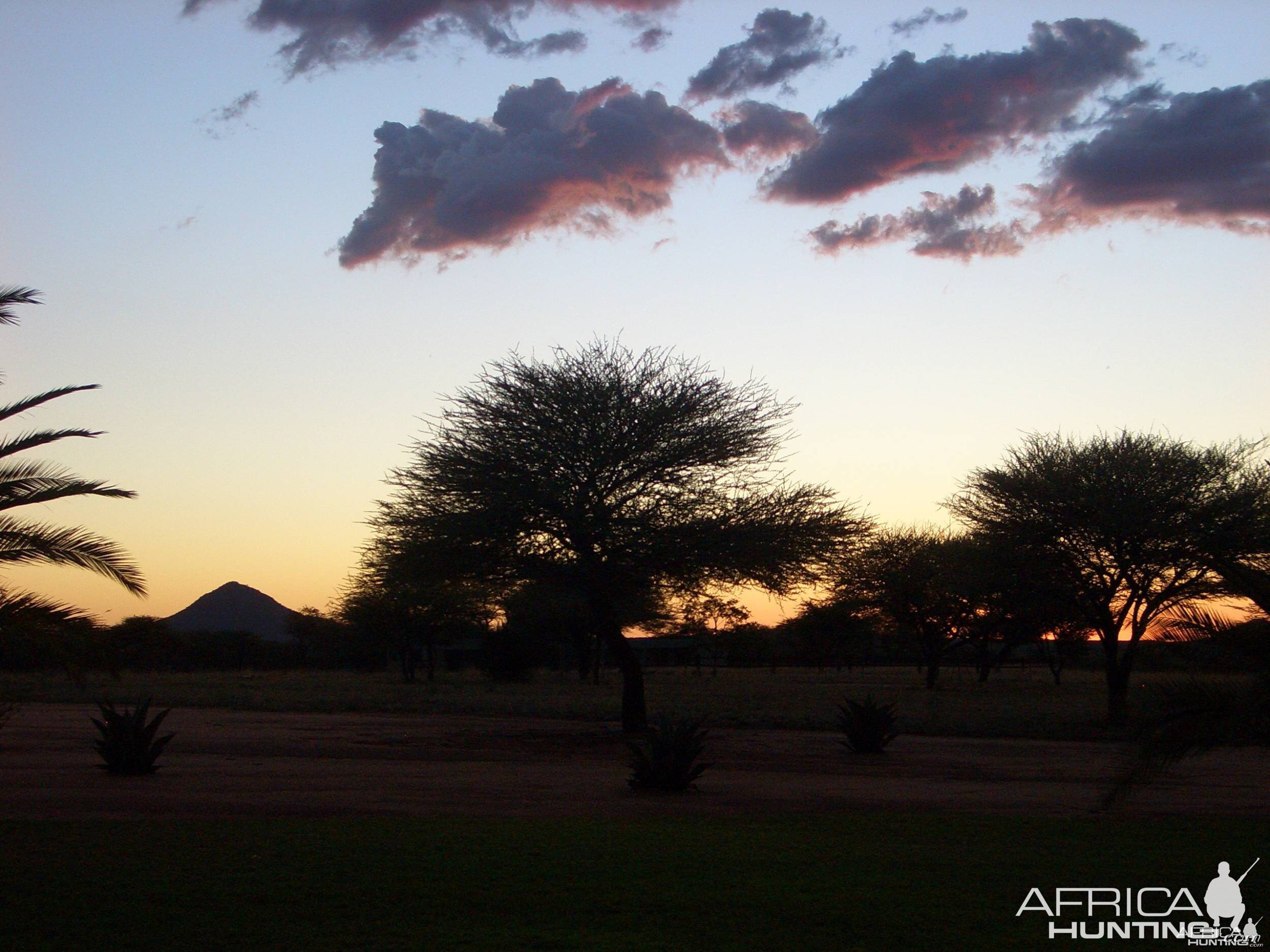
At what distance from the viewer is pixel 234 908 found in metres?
8.11

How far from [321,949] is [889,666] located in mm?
134250

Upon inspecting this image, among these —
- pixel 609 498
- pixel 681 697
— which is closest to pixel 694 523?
pixel 609 498

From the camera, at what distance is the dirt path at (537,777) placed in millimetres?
14008

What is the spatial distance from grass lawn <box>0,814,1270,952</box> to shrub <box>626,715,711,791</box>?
9.85 feet

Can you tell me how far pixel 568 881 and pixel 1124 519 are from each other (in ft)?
84.2

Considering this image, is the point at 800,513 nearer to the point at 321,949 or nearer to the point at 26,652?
the point at 26,652

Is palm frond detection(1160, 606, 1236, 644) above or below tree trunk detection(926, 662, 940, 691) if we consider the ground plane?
above

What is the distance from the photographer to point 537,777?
17781mm

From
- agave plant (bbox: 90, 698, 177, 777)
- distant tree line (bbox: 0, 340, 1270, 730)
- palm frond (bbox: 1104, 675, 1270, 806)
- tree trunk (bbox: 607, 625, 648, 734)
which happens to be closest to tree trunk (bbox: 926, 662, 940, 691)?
distant tree line (bbox: 0, 340, 1270, 730)

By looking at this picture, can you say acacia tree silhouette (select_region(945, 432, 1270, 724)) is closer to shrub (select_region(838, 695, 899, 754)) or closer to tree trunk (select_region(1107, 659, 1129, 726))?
tree trunk (select_region(1107, 659, 1129, 726))

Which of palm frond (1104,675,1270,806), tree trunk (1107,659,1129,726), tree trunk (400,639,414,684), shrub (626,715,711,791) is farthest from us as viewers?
tree trunk (400,639,414,684)

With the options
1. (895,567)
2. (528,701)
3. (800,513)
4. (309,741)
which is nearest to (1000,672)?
(895,567)

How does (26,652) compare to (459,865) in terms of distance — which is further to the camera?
(26,652)

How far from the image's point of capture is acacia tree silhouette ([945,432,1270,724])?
3086 cm
